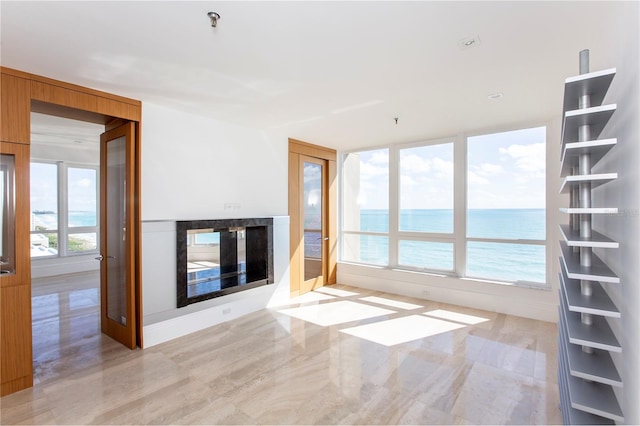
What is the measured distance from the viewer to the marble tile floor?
2229 millimetres

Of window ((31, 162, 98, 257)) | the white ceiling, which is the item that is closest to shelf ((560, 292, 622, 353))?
the white ceiling

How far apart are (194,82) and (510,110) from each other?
348cm

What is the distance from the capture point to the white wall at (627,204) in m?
1.29

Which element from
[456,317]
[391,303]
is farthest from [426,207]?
[456,317]

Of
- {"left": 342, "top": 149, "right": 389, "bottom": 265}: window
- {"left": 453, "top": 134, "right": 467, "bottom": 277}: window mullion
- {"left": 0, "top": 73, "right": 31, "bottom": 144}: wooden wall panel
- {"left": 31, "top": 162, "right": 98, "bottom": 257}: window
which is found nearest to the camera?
{"left": 0, "top": 73, "right": 31, "bottom": 144}: wooden wall panel

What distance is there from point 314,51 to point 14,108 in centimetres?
244

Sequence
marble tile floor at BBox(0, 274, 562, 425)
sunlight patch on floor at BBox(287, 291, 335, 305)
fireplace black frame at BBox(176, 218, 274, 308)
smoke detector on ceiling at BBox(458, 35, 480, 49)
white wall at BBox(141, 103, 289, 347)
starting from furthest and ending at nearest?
sunlight patch on floor at BBox(287, 291, 335, 305) → fireplace black frame at BBox(176, 218, 274, 308) → white wall at BBox(141, 103, 289, 347) → marble tile floor at BBox(0, 274, 562, 425) → smoke detector on ceiling at BBox(458, 35, 480, 49)

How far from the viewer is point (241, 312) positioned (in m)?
4.24

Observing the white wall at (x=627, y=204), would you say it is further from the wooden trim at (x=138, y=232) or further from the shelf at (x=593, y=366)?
the wooden trim at (x=138, y=232)

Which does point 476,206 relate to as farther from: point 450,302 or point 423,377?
point 423,377

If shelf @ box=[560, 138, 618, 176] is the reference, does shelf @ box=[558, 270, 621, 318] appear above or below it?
below

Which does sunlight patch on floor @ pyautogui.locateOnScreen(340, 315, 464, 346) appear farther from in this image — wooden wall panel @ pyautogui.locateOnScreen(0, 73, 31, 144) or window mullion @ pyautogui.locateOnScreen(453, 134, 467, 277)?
wooden wall panel @ pyautogui.locateOnScreen(0, 73, 31, 144)

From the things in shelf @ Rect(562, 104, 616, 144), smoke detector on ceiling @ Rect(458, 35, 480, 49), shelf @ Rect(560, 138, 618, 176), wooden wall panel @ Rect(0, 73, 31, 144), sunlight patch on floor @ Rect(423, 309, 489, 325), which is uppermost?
smoke detector on ceiling @ Rect(458, 35, 480, 49)

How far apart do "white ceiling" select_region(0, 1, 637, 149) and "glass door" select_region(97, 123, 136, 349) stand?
0.69 m
